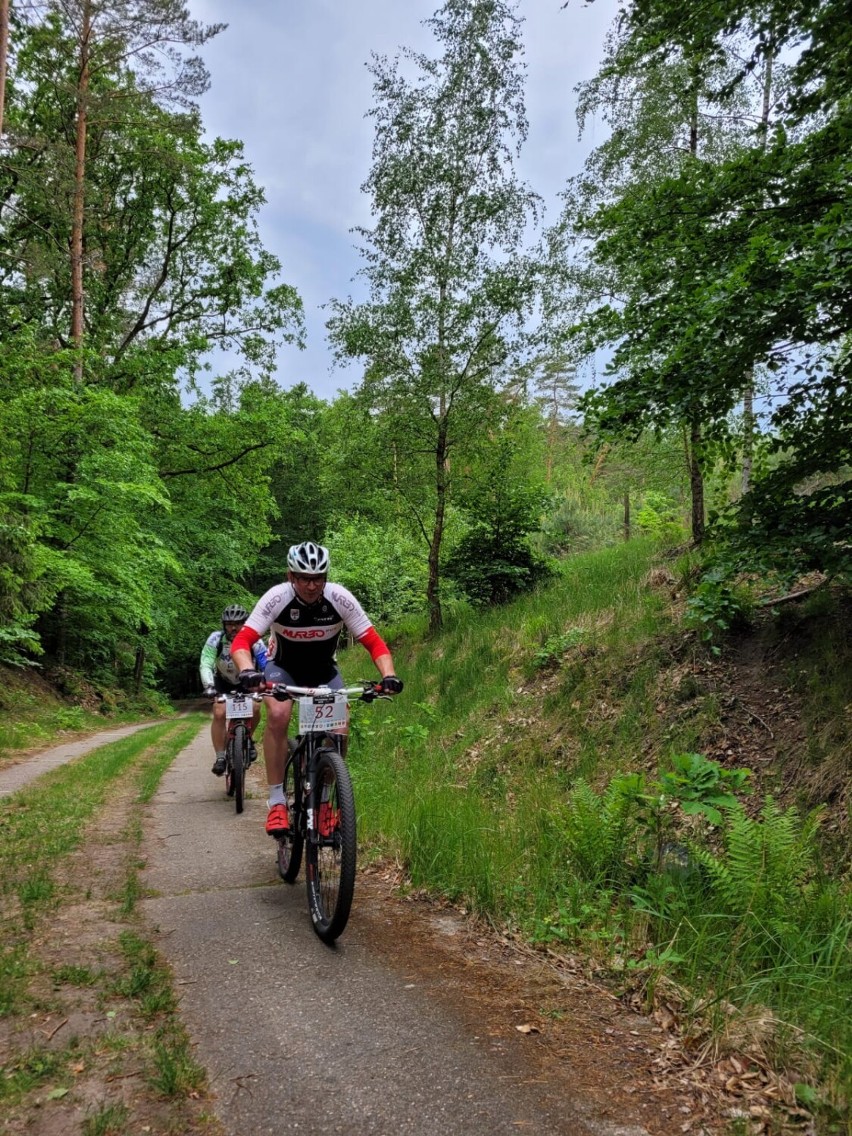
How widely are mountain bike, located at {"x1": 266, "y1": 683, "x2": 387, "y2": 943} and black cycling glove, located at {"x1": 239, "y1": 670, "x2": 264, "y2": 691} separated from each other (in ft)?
0.29

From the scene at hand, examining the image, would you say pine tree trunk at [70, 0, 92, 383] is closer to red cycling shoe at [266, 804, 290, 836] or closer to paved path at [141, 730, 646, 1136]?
red cycling shoe at [266, 804, 290, 836]

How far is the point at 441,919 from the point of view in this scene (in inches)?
141

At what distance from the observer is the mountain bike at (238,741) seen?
6516mm

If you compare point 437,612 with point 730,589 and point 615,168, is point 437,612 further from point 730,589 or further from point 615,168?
point 615,168

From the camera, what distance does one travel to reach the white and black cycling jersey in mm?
4195

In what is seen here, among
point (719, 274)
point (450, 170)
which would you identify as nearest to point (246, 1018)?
point (719, 274)

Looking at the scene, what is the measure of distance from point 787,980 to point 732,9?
21.2ft

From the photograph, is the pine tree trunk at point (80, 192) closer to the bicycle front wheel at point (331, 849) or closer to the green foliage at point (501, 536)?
the green foliage at point (501, 536)

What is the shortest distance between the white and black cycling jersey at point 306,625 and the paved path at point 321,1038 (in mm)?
1470

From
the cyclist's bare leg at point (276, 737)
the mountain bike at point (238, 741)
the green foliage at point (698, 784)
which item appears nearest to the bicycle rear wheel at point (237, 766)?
the mountain bike at point (238, 741)

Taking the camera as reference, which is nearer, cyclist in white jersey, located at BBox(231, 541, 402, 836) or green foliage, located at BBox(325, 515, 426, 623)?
cyclist in white jersey, located at BBox(231, 541, 402, 836)

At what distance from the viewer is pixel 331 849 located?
3457 millimetres

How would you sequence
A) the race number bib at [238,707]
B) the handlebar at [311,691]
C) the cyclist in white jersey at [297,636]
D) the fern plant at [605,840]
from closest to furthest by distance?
1. the fern plant at [605,840]
2. the handlebar at [311,691]
3. the cyclist in white jersey at [297,636]
4. the race number bib at [238,707]

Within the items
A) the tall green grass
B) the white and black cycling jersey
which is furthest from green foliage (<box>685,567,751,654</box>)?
the tall green grass
